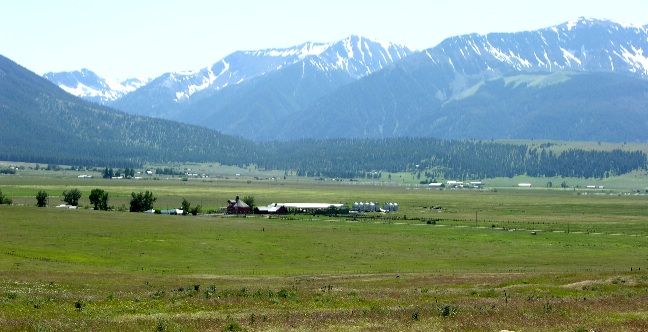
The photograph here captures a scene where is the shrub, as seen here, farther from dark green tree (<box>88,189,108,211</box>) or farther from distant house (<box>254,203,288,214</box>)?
distant house (<box>254,203,288,214</box>)

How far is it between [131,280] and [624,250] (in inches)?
2638

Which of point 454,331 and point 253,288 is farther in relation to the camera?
point 253,288

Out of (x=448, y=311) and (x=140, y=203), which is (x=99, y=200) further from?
(x=448, y=311)

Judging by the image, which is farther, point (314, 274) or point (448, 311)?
point (314, 274)

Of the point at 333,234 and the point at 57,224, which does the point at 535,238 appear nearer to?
the point at 333,234

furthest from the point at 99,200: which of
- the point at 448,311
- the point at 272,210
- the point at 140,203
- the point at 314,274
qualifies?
the point at 448,311

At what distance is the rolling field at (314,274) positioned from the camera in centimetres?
4019

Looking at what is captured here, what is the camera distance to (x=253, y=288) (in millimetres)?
56812

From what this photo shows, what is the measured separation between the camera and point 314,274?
73.9 m

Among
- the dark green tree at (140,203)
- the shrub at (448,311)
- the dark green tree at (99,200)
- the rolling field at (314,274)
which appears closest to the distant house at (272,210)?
the dark green tree at (140,203)

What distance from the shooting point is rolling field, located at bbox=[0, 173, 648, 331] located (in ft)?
132

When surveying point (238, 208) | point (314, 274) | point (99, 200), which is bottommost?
point (314, 274)

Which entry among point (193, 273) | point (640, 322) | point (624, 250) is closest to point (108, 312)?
point (640, 322)

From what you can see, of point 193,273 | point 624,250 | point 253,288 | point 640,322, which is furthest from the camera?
point 624,250
